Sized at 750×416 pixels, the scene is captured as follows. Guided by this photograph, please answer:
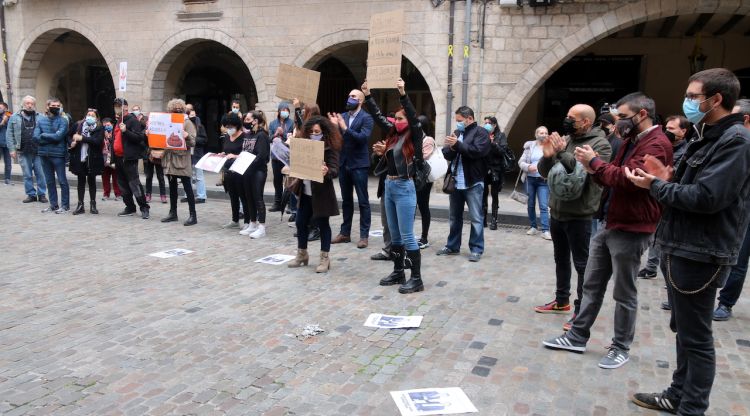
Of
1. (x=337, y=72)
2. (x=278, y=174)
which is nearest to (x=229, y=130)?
(x=278, y=174)

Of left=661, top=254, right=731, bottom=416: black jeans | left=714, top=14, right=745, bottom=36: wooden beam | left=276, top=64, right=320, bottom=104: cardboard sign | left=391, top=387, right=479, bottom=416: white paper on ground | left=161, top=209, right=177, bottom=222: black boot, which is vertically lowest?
left=391, top=387, right=479, bottom=416: white paper on ground

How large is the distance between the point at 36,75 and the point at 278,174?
12.1m

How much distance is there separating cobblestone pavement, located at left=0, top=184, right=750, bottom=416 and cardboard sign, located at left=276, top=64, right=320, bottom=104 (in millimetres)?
2060

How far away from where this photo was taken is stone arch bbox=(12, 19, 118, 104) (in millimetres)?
16406

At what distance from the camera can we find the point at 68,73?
21.0m

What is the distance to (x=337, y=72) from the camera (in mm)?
18109

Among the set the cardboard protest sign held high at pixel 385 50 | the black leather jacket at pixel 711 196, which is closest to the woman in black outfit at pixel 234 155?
the cardboard protest sign held high at pixel 385 50

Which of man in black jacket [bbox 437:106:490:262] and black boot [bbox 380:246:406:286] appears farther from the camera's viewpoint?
man in black jacket [bbox 437:106:490:262]

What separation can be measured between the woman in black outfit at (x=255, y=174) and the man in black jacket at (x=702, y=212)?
6115 millimetres

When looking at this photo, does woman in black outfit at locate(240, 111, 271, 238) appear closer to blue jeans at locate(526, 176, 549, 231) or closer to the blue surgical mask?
blue jeans at locate(526, 176, 549, 231)

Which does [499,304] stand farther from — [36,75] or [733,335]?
[36,75]

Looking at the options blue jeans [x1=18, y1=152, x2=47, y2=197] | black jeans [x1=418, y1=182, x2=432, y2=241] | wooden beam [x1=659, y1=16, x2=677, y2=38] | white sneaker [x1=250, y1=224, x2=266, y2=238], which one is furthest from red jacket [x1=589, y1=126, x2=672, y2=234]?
wooden beam [x1=659, y1=16, x2=677, y2=38]

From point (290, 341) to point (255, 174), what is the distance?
4.48 m

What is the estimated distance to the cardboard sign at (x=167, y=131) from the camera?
9242 millimetres
